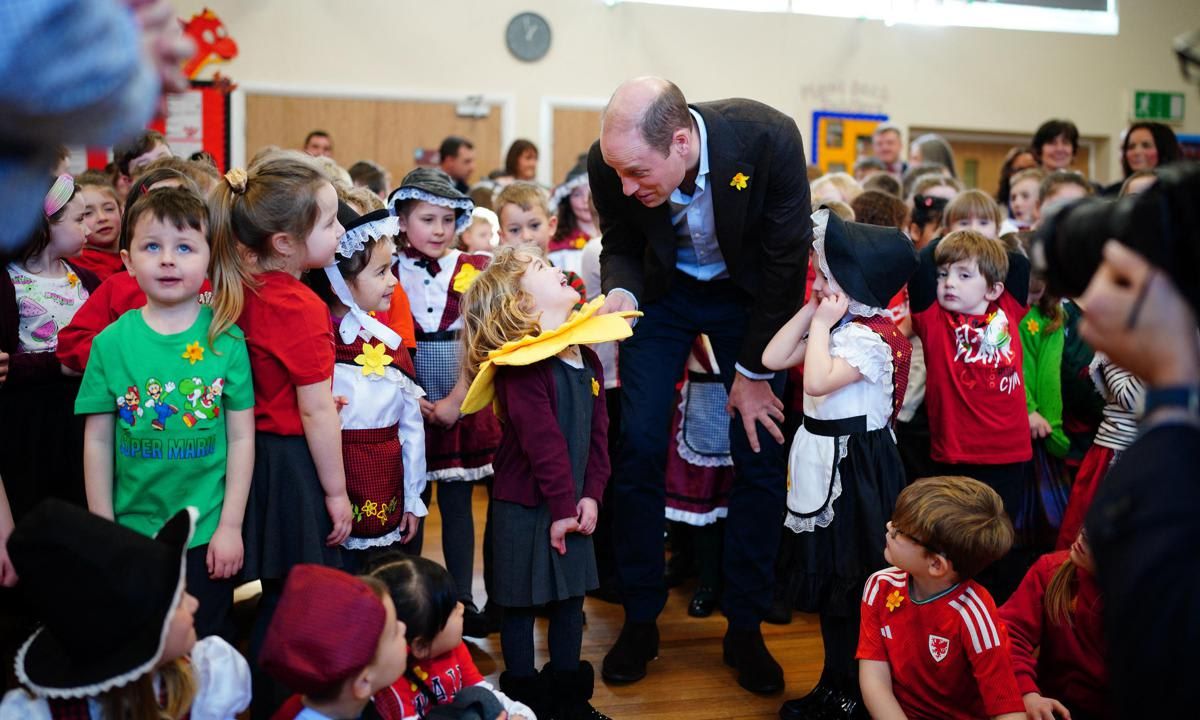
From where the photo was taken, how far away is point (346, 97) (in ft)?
24.8

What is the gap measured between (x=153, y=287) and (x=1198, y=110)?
951 centimetres

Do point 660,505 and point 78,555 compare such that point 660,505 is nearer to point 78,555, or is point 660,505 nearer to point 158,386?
point 158,386

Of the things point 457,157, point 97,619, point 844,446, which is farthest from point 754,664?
point 457,157

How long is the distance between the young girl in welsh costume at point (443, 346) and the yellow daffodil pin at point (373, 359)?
0.52m

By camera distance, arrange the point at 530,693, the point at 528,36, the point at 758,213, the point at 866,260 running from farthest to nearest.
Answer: the point at 528,36, the point at 758,213, the point at 866,260, the point at 530,693

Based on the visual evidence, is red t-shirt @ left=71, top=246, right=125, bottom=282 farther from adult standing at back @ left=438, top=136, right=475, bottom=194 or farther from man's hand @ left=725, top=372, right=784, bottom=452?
adult standing at back @ left=438, top=136, right=475, bottom=194

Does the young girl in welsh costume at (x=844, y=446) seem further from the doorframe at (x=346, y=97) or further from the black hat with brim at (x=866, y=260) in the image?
the doorframe at (x=346, y=97)

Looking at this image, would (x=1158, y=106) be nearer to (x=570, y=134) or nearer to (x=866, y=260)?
(x=570, y=134)

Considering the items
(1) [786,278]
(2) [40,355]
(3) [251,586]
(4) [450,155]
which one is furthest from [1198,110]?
(2) [40,355]

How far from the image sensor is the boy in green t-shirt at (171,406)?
6.56ft

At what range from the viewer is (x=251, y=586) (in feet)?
11.0

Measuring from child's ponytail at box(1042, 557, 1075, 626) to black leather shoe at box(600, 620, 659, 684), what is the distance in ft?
3.36

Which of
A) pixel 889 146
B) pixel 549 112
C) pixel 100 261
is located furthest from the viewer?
pixel 549 112

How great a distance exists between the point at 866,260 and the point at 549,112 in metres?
5.84
